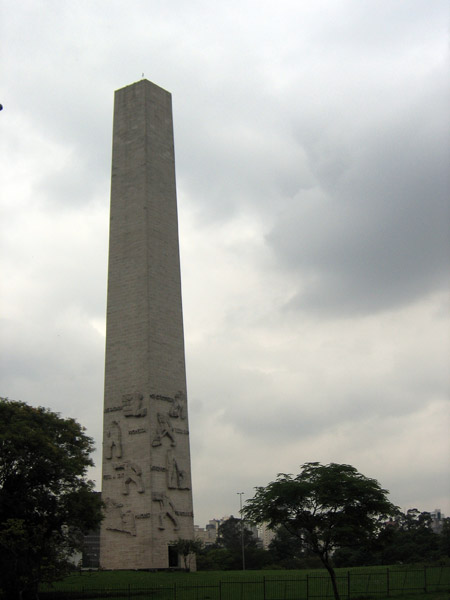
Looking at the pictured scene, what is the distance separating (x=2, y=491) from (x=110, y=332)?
1560cm

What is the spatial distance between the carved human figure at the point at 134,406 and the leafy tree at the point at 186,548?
7.08 meters

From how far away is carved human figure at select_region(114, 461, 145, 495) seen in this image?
137ft

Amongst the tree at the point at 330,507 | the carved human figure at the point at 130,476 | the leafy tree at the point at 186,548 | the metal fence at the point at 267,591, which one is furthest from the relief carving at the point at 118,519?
the tree at the point at 330,507

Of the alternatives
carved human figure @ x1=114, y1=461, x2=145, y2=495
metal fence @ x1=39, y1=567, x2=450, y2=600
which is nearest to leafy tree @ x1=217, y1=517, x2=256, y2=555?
carved human figure @ x1=114, y1=461, x2=145, y2=495

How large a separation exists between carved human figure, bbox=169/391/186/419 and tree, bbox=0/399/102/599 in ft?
30.5

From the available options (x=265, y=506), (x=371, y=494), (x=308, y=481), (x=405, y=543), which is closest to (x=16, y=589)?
(x=265, y=506)

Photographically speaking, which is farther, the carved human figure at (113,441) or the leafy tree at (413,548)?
the leafy tree at (413,548)

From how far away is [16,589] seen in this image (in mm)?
28875

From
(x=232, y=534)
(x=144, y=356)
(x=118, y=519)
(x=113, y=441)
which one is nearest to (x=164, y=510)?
(x=118, y=519)

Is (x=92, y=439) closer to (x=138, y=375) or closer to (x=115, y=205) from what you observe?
(x=138, y=375)

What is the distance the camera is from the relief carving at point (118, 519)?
4138 cm

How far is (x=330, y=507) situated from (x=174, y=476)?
14054 millimetres

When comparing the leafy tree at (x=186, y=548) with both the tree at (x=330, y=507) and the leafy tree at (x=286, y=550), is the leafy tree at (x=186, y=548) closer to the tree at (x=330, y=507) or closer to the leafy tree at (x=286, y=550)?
the tree at (x=330, y=507)

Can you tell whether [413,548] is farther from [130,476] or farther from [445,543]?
[130,476]
